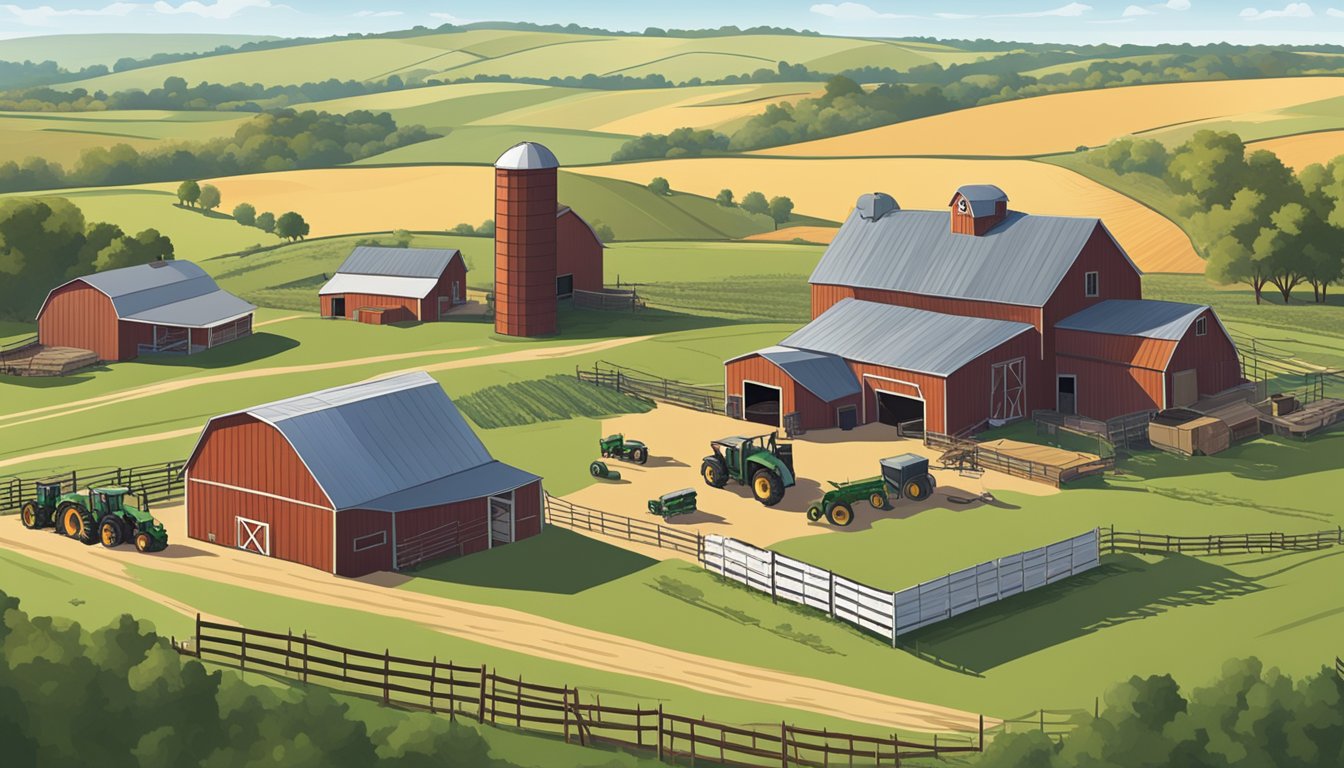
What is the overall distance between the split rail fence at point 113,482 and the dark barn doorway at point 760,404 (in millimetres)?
→ 26882

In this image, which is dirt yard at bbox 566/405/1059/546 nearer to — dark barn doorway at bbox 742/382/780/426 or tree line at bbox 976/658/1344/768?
dark barn doorway at bbox 742/382/780/426

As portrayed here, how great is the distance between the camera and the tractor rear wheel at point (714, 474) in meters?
65.6

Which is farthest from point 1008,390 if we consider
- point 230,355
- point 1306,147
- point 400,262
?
point 1306,147

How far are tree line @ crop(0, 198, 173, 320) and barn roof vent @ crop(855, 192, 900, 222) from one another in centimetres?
5174

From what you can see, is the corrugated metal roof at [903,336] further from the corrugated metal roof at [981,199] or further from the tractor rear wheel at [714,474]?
the tractor rear wheel at [714,474]

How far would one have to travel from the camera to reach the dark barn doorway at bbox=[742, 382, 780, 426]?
3088 inches

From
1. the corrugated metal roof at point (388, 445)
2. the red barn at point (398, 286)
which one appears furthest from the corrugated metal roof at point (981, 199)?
the red barn at point (398, 286)

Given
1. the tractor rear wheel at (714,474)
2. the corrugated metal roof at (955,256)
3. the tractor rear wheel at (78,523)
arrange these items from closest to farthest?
the tractor rear wheel at (78,523)
the tractor rear wheel at (714,474)
the corrugated metal roof at (955,256)

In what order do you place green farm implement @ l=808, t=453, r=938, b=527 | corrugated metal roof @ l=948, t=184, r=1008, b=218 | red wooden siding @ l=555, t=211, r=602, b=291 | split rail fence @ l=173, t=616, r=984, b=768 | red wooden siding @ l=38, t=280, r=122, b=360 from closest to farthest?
1. split rail fence @ l=173, t=616, r=984, b=768
2. green farm implement @ l=808, t=453, r=938, b=527
3. corrugated metal roof @ l=948, t=184, r=1008, b=218
4. red wooden siding @ l=38, t=280, r=122, b=360
5. red wooden siding @ l=555, t=211, r=602, b=291

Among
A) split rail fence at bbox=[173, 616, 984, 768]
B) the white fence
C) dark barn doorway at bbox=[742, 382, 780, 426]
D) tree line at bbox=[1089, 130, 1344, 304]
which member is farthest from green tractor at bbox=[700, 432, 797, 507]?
tree line at bbox=[1089, 130, 1344, 304]

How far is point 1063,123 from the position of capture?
18975cm

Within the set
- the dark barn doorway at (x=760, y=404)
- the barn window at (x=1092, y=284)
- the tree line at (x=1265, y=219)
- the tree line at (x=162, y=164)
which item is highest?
the tree line at (x=162, y=164)

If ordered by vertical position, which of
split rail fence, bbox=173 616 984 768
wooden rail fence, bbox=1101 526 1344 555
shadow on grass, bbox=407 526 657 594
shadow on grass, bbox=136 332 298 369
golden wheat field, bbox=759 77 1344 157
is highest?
golden wheat field, bbox=759 77 1344 157

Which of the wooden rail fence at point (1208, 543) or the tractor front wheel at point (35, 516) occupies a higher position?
the tractor front wheel at point (35, 516)
